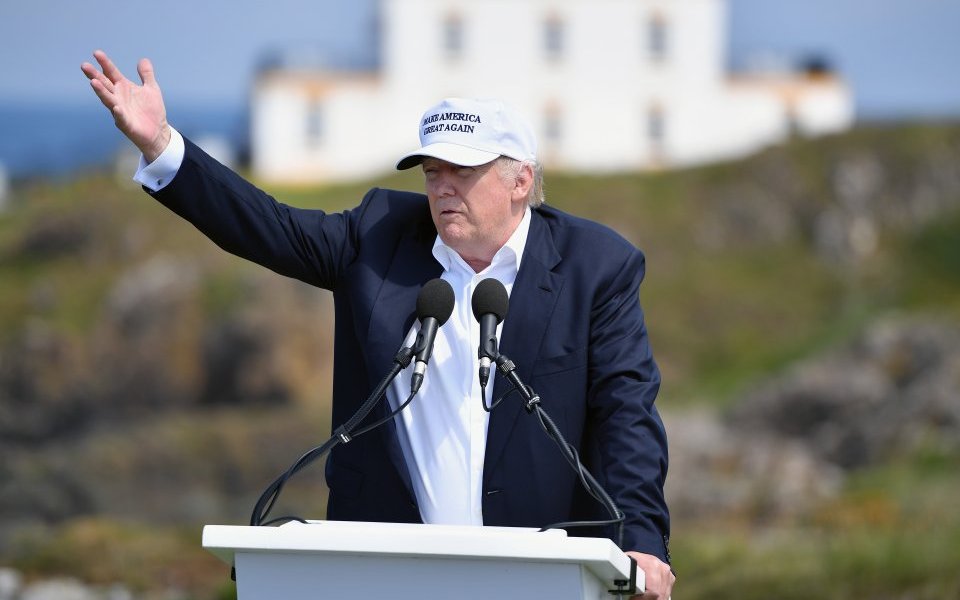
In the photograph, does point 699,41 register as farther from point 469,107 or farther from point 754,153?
point 469,107

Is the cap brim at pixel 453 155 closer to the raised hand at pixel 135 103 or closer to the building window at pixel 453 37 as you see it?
the raised hand at pixel 135 103

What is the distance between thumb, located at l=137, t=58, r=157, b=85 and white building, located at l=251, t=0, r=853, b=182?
159ft

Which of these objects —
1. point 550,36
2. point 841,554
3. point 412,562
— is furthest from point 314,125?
point 412,562

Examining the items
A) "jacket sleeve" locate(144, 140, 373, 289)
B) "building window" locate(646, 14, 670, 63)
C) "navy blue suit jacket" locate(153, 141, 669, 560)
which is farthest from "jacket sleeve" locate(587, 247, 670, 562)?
"building window" locate(646, 14, 670, 63)

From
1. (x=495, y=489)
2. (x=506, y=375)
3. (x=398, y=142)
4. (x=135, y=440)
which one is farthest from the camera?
(x=398, y=142)

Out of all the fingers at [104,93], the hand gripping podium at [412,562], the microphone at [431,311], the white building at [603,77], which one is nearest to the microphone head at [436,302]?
the microphone at [431,311]

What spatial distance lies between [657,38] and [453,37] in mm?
6890

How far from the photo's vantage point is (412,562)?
3389 mm

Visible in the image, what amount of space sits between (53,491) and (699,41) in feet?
110

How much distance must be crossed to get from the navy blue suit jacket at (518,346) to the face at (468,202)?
14cm

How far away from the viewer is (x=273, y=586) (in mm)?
3447

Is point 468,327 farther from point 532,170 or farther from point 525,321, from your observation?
point 532,170

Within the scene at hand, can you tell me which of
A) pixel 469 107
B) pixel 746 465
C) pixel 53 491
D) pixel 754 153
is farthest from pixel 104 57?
pixel 754 153

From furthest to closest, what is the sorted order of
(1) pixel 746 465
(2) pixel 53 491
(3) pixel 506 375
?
1. (2) pixel 53 491
2. (1) pixel 746 465
3. (3) pixel 506 375
